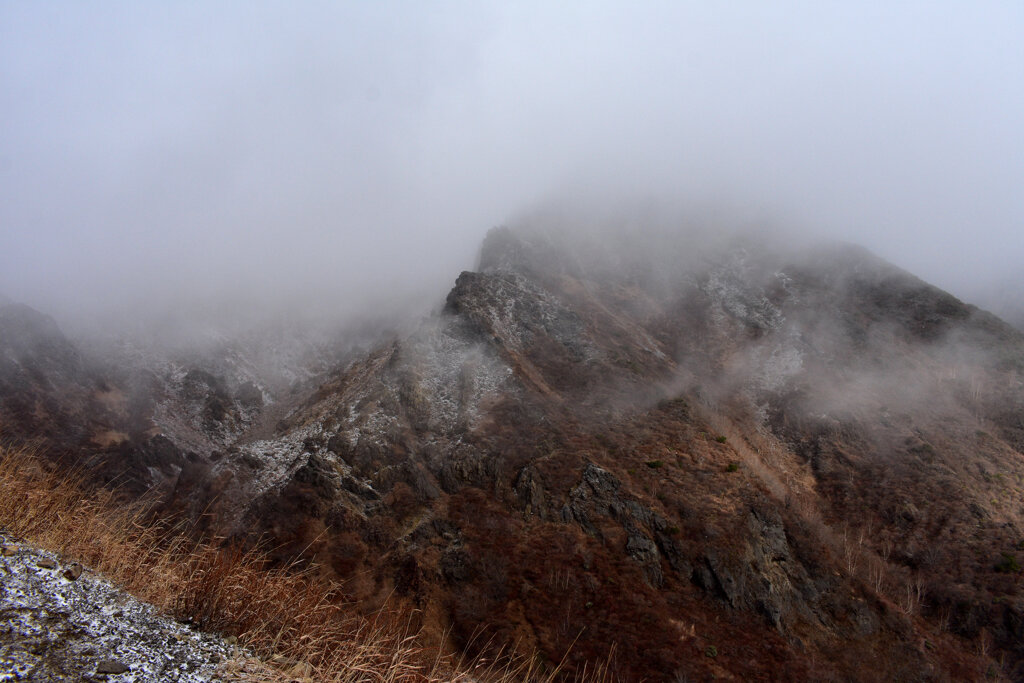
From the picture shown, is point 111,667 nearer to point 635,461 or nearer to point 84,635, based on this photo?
point 84,635

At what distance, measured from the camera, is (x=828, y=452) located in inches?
1911

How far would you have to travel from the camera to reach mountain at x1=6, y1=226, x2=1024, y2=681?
31047 millimetres

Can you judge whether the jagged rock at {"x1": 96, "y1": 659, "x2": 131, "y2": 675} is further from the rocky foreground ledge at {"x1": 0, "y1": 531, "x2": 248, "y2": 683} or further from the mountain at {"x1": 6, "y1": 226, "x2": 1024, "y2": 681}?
the mountain at {"x1": 6, "y1": 226, "x2": 1024, "y2": 681}

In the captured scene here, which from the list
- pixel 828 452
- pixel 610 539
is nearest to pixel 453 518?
pixel 610 539

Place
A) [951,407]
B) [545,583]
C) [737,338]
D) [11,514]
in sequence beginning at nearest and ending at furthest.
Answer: [11,514], [545,583], [951,407], [737,338]

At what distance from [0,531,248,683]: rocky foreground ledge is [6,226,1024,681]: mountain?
976cm

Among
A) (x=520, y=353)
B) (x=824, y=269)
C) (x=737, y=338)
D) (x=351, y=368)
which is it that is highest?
(x=824, y=269)

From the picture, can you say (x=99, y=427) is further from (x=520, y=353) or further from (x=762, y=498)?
(x=762, y=498)

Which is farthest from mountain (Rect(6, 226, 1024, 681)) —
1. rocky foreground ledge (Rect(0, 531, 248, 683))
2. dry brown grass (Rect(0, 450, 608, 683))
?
rocky foreground ledge (Rect(0, 531, 248, 683))

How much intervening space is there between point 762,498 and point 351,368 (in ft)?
136

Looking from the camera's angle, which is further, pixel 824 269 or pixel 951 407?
pixel 824 269

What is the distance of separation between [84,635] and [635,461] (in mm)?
39167

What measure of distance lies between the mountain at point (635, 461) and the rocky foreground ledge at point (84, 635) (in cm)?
976

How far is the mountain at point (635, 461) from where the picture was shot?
102 ft
